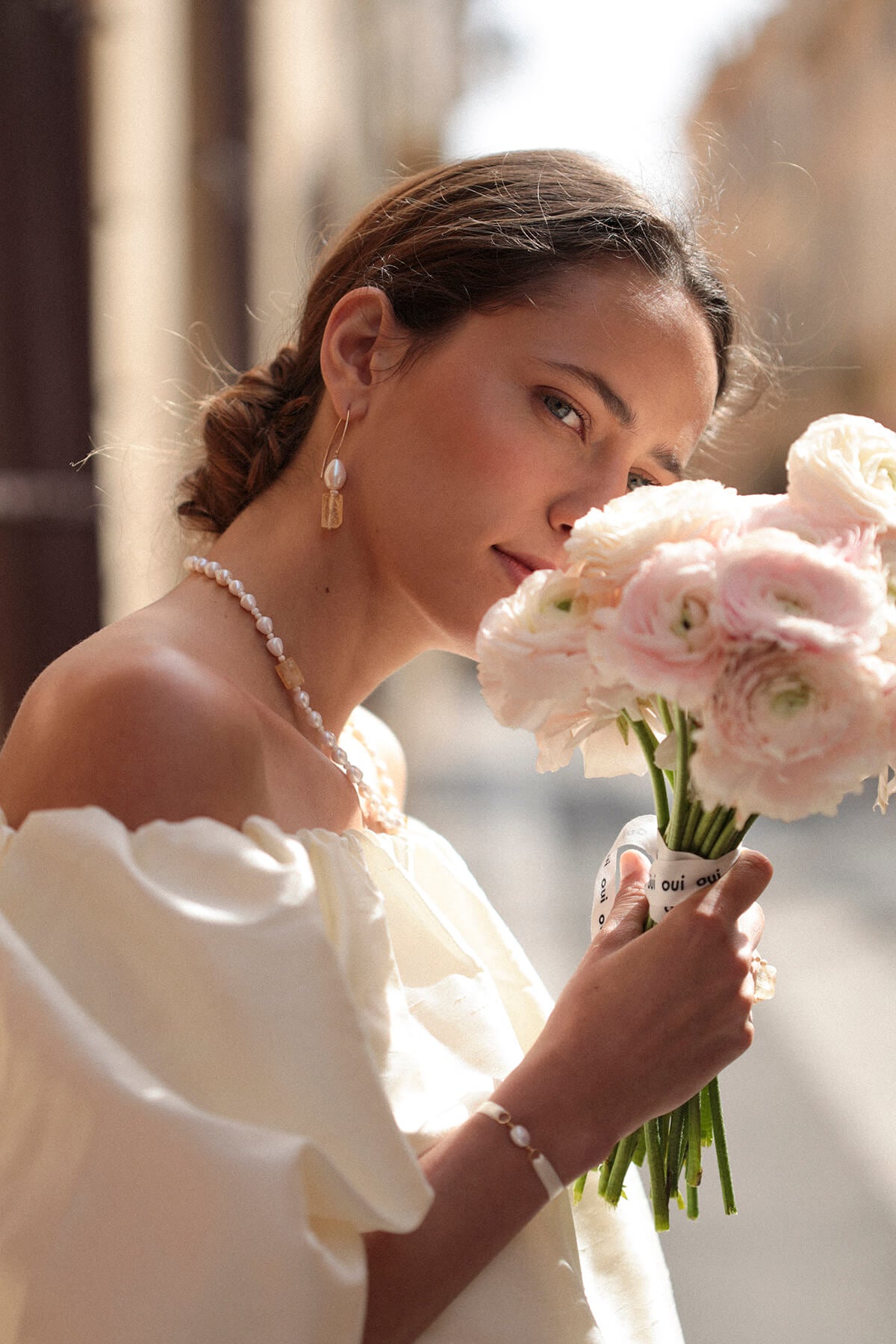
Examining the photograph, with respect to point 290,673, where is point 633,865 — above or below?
below

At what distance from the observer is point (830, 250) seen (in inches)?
424

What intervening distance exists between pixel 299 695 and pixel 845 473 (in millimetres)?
554

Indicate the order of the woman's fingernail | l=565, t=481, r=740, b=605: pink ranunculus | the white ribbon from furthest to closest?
1. the woman's fingernail
2. the white ribbon
3. l=565, t=481, r=740, b=605: pink ranunculus

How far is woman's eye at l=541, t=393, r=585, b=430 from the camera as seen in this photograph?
3.69ft

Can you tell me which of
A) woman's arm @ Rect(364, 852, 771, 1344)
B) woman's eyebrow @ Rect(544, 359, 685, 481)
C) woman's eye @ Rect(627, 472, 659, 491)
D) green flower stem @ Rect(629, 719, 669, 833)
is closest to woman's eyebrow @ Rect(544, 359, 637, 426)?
woman's eyebrow @ Rect(544, 359, 685, 481)

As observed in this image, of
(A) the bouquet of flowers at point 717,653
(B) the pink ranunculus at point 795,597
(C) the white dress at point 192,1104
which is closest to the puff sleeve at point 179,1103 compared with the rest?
(C) the white dress at point 192,1104

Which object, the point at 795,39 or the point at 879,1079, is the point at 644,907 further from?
the point at 795,39

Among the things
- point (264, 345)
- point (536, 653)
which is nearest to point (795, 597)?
point (536, 653)

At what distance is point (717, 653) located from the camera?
778 millimetres

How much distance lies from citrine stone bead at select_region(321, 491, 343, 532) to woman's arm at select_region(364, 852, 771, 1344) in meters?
0.50

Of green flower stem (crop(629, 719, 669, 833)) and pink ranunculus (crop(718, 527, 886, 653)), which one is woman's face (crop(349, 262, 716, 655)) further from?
pink ranunculus (crop(718, 527, 886, 653))

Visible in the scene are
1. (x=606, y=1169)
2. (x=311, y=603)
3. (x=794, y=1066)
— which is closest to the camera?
(x=606, y=1169)

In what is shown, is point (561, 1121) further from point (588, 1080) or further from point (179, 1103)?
point (179, 1103)

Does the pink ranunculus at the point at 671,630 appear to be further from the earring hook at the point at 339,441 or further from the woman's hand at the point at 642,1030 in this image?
the earring hook at the point at 339,441
